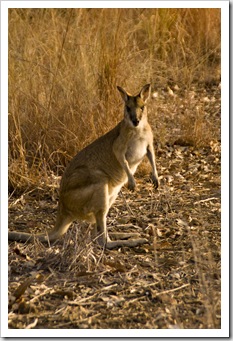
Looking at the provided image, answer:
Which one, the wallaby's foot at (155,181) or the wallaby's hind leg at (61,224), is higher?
the wallaby's foot at (155,181)

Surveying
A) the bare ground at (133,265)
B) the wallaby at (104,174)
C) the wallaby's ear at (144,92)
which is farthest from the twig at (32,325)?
the wallaby's ear at (144,92)

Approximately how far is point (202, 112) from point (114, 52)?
1.74m

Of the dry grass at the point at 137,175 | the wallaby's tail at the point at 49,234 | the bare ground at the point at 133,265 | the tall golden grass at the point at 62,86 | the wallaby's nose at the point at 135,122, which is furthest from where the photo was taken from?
the tall golden grass at the point at 62,86

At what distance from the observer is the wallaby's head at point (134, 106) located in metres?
6.50

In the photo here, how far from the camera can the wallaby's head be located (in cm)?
650

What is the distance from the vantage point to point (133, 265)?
19.4 ft

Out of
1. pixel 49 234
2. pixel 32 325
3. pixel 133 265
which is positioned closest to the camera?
pixel 32 325

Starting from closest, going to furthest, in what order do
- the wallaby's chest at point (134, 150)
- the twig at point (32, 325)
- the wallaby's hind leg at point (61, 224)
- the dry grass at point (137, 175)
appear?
1. the twig at point (32, 325)
2. the dry grass at point (137, 175)
3. the wallaby's hind leg at point (61, 224)
4. the wallaby's chest at point (134, 150)

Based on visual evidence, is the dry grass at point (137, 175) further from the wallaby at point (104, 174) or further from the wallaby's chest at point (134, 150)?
the wallaby's chest at point (134, 150)

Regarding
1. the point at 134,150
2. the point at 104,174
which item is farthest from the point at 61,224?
the point at 134,150

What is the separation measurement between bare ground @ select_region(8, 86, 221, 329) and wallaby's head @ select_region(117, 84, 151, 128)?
1.00m

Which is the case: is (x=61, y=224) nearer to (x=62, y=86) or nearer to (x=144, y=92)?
(x=144, y=92)

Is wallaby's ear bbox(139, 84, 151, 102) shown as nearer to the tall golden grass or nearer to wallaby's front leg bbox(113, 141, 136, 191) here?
wallaby's front leg bbox(113, 141, 136, 191)

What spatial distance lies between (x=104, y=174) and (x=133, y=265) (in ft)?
3.18
